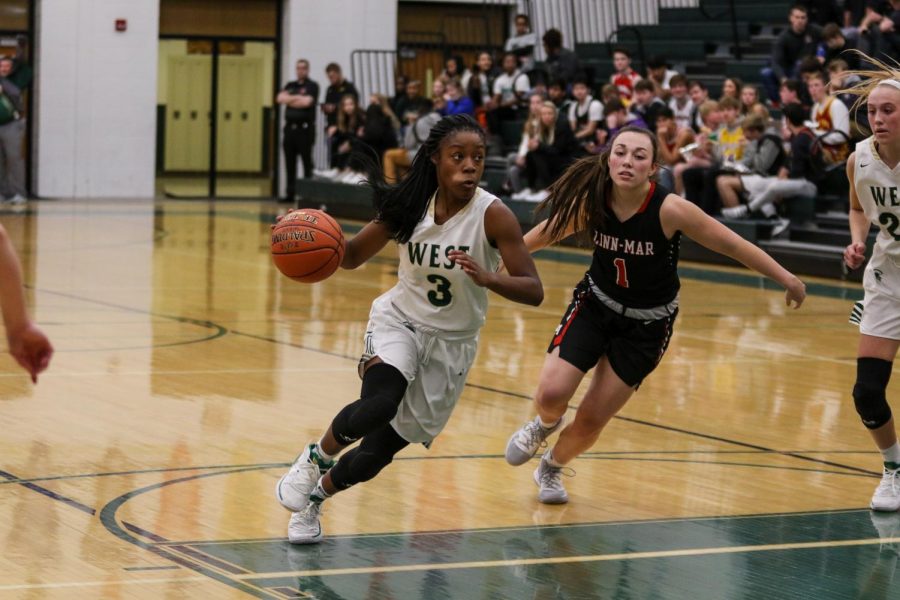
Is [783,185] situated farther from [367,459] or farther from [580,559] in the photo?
[367,459]

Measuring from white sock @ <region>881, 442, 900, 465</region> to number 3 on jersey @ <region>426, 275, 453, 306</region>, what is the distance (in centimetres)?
204

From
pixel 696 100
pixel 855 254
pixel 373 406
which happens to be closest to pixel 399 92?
pixel 696 100

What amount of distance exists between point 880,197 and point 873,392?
772 millimetres

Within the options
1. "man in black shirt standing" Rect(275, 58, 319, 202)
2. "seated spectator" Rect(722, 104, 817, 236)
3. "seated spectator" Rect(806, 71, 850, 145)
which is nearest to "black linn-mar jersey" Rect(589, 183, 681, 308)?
"seated spectator" Rect(806, 71, 850, 145)

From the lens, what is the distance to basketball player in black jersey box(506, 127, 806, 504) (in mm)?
6156

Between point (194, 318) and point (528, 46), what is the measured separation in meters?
12.1

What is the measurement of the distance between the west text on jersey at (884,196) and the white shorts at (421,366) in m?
1.86

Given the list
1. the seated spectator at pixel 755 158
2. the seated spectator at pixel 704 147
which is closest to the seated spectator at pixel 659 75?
the seated spectator at pixel 704 147

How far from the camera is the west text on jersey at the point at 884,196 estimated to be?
628cm

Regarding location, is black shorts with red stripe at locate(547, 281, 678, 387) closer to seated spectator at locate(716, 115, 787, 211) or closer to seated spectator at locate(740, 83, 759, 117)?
seated spectator at locate(716, 115, 787, 211)

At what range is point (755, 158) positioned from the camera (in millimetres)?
16250

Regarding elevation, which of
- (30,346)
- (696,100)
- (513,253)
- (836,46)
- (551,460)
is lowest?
(551,460)

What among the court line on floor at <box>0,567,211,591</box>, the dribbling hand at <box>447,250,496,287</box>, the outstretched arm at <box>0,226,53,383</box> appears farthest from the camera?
the dribbling hand at <box>447,250,496,287</box>

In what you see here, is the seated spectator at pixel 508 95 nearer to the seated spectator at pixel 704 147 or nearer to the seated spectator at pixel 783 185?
the seated spectator at pixel 704 147
